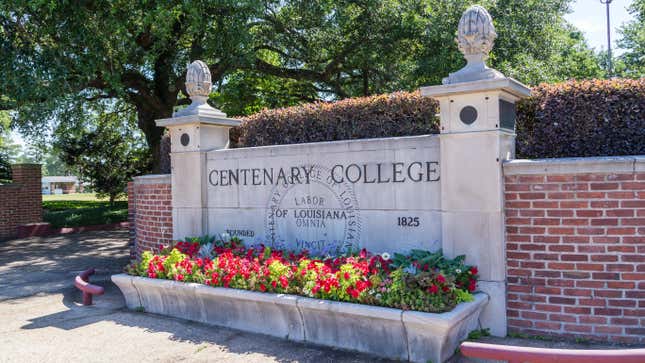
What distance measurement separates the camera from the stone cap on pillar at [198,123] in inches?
281

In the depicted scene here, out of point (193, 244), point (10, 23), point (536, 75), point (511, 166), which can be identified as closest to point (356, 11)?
point (536, 75)

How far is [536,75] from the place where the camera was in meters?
10.6

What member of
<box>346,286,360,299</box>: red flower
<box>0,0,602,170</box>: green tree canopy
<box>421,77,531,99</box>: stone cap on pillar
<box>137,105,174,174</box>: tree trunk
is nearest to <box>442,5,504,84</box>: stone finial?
<box>421,77,531,99</box>: stone cap on pillar

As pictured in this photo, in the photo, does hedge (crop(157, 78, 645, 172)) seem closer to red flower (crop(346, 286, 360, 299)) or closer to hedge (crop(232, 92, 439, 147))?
hedge (crop(232, 92, 439, 147))

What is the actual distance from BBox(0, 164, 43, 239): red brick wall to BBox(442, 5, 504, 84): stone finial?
13867 mm

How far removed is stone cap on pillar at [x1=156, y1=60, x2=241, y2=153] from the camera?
23.5 feet

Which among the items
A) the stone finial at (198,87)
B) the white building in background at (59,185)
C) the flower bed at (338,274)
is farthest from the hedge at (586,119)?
the white building in background at (59,185)

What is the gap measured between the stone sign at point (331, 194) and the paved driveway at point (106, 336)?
4.76 feet

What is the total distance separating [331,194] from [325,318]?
166 centimetres

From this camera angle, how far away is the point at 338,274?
484 cm

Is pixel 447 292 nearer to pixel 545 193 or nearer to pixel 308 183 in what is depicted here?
pixel 545 193

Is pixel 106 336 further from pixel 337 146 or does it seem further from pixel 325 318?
pixel 337 146

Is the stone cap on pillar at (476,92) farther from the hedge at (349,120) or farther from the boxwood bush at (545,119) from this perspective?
the hedge at (349,120)

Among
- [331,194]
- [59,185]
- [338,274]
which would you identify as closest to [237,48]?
[331,194]
